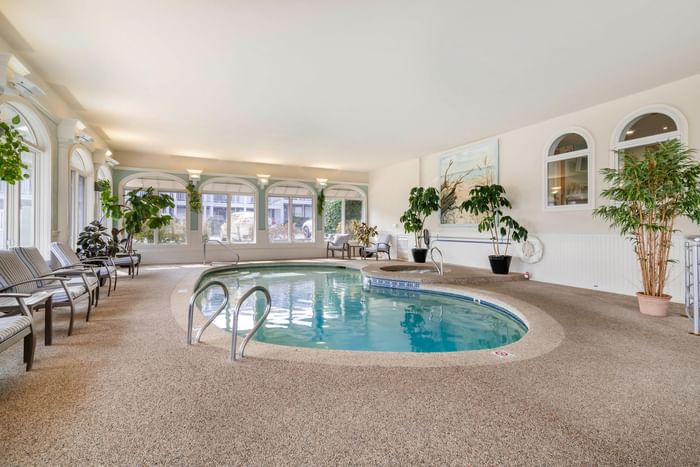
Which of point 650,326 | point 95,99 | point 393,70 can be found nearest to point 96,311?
point 95,99

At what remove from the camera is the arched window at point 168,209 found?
982 cm

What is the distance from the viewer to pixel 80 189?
24.9 feet

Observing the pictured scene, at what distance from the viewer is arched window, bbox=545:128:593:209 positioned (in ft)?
20.2

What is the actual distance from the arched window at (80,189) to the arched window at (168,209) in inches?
76.2

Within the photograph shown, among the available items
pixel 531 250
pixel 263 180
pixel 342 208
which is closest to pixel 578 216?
pixel 531 250

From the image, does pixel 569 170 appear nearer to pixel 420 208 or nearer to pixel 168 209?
pixel 420 208

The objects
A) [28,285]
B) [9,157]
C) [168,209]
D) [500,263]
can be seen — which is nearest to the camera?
[9,157]

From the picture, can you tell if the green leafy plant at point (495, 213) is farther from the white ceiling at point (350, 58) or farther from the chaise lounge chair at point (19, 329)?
the chaise lounge chair at point (19, 329)

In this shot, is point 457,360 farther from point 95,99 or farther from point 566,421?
point 95,99

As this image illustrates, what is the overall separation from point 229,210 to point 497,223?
25.0ft

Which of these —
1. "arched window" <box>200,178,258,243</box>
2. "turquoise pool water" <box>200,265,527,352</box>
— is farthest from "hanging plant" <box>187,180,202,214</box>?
"turquoise pool water" <box>200,265,527,352</box>

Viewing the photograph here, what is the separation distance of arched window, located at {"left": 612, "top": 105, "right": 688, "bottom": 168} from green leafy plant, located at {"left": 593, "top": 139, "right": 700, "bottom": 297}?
1280 mm

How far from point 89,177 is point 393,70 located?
7104mm

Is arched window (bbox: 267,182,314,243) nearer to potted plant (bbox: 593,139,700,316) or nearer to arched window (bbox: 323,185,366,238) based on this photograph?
arched window (bbox: 323,185,366,238)
